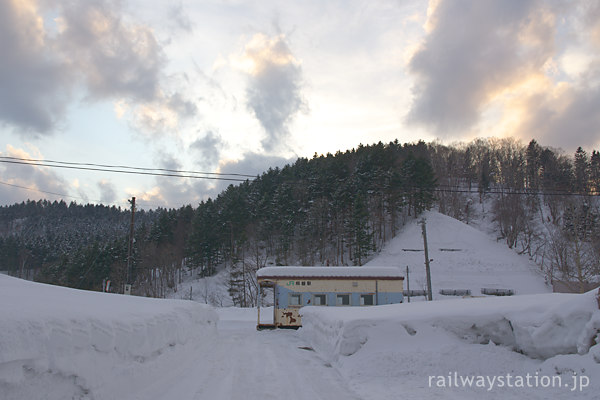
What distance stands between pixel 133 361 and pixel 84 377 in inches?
78.9

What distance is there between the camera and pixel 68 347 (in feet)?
17.6

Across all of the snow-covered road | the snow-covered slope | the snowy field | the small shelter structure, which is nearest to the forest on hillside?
the snow-covered slope

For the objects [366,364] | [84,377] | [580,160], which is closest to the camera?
[84,377]

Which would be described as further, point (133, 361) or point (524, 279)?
point (524, 279)

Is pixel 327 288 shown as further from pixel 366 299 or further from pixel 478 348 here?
pixel 478 348

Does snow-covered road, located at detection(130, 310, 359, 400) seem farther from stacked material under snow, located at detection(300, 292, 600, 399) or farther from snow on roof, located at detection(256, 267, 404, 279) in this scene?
snow on roof, located at detection(256, 267, 404, 279)

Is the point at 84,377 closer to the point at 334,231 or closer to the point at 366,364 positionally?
the point at 366,364

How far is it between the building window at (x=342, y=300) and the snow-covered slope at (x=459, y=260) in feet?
86.3

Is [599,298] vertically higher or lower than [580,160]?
lower

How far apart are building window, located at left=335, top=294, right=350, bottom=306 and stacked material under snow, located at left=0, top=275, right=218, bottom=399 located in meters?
16.9

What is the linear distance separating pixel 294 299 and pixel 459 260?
131ft

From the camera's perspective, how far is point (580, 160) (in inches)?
3428

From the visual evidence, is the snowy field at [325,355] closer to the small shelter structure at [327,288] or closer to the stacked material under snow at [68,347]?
the stacked material under snow at [68,347]

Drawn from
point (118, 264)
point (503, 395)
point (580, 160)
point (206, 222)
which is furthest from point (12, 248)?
point (580, 160)
